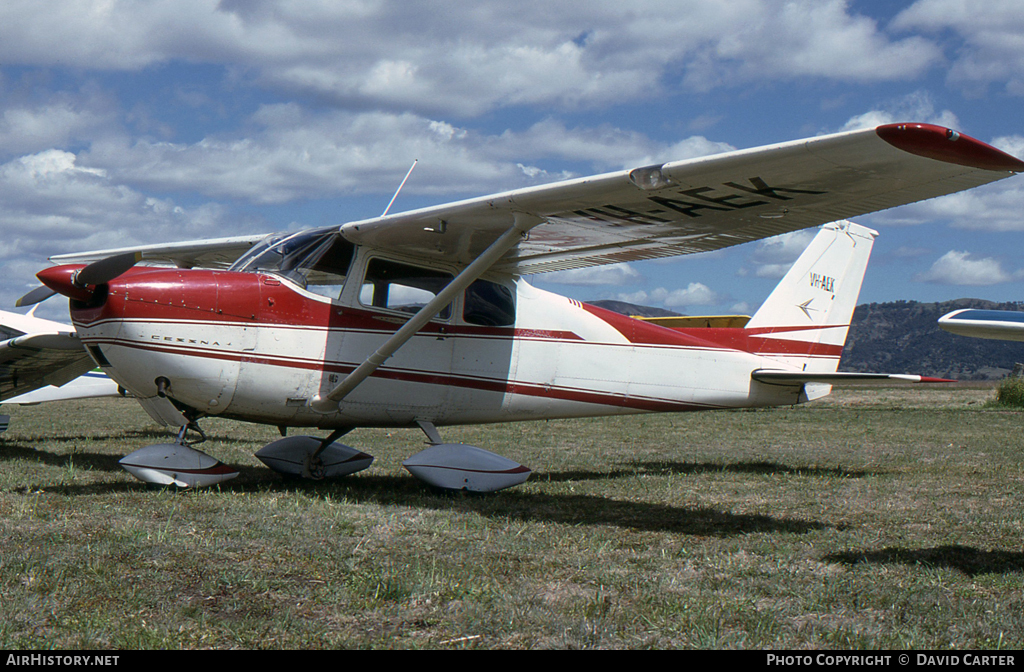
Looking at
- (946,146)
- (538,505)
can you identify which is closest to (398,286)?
(538,505)

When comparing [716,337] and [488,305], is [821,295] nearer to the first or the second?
[716,337]

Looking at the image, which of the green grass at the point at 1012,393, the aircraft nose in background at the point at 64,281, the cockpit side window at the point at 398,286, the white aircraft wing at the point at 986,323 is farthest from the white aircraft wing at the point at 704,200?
the green grass at the point at 1012,393

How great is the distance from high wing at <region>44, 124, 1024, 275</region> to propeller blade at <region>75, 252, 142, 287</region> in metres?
1.74

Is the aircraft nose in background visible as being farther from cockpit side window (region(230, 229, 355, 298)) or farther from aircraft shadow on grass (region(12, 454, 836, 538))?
aircraft shadow on grass (region(12, 454, 836, 538))

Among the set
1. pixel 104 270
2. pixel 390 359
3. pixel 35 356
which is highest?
pixel 104 270

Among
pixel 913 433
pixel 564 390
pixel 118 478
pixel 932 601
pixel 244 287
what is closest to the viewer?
pixel 932 601

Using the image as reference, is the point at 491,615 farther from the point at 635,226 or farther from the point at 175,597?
the point at 635,226

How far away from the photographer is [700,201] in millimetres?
5488

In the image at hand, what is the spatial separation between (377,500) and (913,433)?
11603 mm

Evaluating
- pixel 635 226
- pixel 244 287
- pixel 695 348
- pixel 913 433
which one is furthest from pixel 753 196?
pixel 913 433

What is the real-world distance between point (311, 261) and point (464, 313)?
1.47 m

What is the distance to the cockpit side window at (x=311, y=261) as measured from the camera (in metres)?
6.54

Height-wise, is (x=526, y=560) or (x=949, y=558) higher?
(x=949, y=558)
